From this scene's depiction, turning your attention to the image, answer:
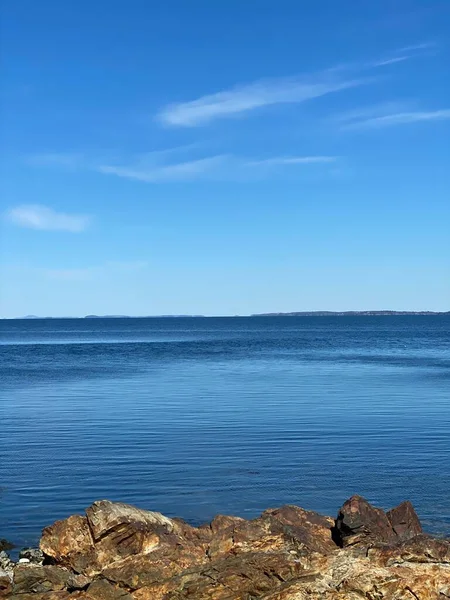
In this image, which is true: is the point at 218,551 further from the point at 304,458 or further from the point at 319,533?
the point at 304,458

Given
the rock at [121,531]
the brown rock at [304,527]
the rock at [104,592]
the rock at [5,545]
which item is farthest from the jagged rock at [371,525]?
the rock at [5,545]

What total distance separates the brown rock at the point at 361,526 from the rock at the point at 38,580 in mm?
6895

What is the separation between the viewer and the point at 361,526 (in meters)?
19.1

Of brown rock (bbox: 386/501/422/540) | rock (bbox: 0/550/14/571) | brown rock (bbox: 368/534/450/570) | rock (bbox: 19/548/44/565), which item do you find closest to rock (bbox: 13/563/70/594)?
rock (bbox: 0/550/14/571)

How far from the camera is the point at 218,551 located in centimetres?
1816

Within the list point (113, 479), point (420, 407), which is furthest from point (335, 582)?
point (420, 407)

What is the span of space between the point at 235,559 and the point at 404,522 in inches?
219

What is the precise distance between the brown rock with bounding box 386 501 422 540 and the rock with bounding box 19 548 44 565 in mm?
9475

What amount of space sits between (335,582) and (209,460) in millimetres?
18556

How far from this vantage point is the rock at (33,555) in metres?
20.3

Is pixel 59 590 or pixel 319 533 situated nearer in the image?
pixel 59 590

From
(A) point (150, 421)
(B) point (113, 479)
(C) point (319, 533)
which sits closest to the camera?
(C) point (319, 533)

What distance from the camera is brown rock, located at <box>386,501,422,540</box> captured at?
775 inches

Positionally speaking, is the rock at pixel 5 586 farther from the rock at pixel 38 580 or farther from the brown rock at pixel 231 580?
the brown rock at pixel 231 580
